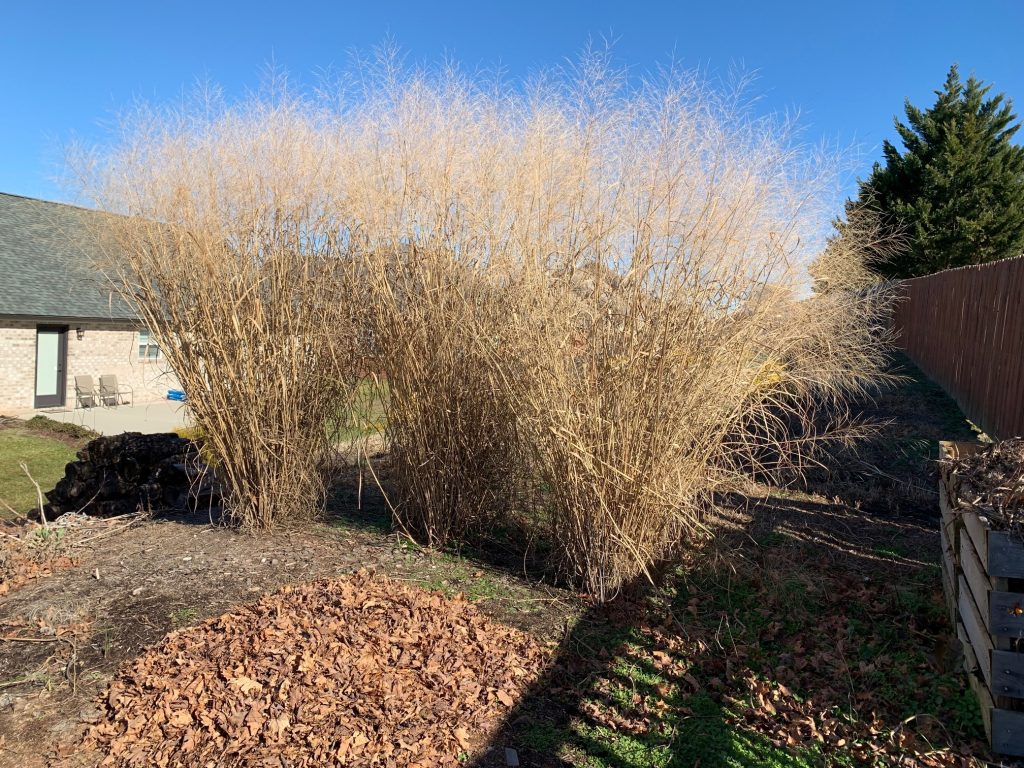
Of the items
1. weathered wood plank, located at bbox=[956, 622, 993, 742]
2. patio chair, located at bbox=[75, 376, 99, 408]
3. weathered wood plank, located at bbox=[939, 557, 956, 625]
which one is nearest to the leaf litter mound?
weathered wood plank, located at bbox=[956, 622, 993, 742]

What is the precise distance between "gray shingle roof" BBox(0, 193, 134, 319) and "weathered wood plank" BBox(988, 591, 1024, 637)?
609 inches

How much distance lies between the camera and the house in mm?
15094

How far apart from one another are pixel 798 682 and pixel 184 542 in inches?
137

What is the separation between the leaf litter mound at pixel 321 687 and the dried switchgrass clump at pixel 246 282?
4.32 ft

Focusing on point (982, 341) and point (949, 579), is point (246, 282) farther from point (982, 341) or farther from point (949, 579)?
point (982, 341)

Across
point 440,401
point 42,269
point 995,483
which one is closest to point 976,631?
point 995,483

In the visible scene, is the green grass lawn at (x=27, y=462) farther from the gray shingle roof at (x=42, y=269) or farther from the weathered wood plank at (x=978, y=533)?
the weathered wood plank at (x=978, y=533)

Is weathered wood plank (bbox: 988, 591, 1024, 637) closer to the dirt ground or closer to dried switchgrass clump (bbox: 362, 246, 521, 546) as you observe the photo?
the dirt ground

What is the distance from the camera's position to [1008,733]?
2545 millimetres

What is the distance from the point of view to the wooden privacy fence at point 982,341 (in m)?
6.75

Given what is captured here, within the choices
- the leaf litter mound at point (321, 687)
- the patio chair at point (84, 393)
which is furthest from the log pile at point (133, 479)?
the patio chair at point (84, 393)

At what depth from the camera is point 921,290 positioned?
587 inches

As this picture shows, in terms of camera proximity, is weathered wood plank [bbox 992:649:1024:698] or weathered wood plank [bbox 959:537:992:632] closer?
weathered wood plank [bbox 992:649:1024:698]

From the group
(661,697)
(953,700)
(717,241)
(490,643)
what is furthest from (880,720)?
(717,241)
